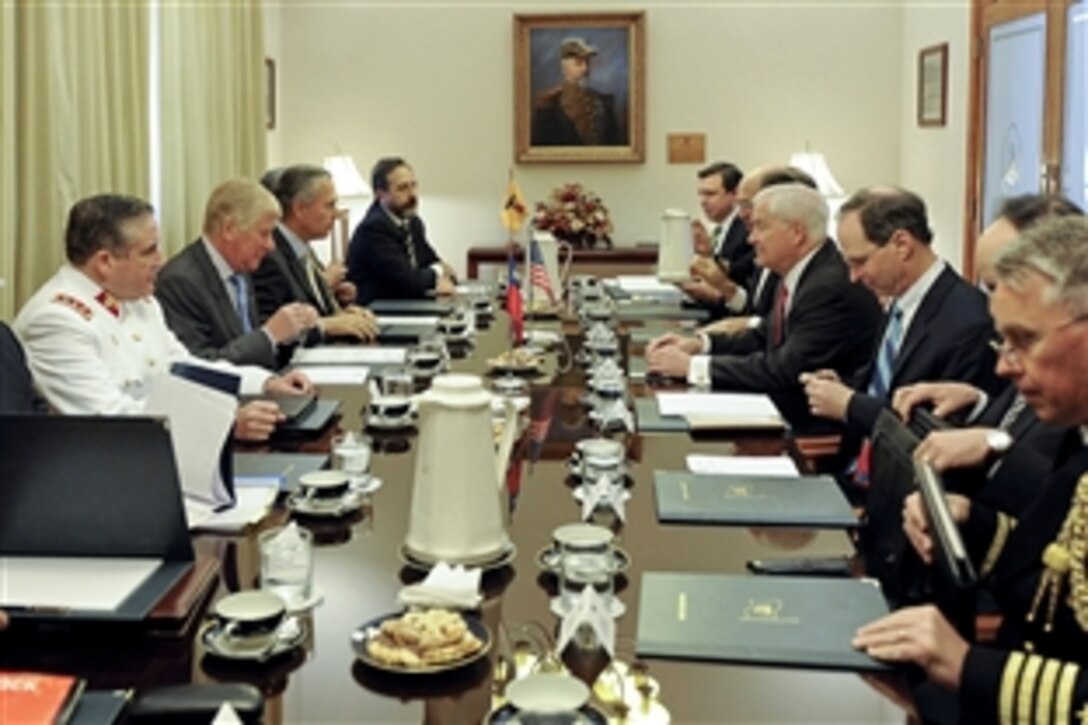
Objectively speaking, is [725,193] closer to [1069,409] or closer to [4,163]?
[4,163]

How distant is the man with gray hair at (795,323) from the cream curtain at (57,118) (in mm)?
2320

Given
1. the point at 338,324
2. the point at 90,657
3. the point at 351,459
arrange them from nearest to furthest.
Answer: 1. the point at 90,657
2. the point at 351,459
3. the point at 338,324

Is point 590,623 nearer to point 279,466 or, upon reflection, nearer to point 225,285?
point 279,466

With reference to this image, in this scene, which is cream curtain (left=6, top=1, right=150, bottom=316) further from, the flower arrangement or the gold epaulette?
the flower arrangement

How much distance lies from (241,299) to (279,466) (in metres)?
1.53

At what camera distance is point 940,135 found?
671cm

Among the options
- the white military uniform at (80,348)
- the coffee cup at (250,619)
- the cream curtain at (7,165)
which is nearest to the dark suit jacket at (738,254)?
the cream curtain at (7,165)

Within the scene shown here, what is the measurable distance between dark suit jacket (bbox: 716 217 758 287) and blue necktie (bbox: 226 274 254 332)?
6.75 feet

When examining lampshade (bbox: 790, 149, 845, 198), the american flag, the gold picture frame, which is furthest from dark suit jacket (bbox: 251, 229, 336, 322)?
the gold picture frame

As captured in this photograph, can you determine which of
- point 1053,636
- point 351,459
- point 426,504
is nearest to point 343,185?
point 351,459

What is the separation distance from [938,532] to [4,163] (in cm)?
353

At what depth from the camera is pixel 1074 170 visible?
5020 millimetres

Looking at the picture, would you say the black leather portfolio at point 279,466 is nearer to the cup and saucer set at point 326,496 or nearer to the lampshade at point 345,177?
the cup and saucer set at point 326,496

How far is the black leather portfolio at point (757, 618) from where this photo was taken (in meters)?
1.39
